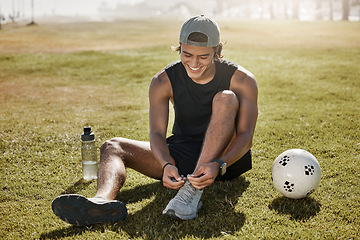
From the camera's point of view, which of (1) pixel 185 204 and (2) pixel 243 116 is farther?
(2) pixel 243 116

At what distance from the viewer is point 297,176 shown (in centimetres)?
422

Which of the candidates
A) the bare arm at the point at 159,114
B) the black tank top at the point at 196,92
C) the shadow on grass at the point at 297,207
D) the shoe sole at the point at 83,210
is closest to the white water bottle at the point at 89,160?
the bare arm at the point at 159,114

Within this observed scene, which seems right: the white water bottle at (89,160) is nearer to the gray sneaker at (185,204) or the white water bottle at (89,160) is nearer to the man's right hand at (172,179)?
the man's right hand at (172,179)

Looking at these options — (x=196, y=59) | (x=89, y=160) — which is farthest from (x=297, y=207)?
(x=89, y=160)

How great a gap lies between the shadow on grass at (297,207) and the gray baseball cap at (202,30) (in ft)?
6.20

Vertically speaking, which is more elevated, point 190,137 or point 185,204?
point 190,137

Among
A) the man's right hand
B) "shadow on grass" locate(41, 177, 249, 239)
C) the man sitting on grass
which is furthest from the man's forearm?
"shadow on grass" locate(41, 177, 249, 239)

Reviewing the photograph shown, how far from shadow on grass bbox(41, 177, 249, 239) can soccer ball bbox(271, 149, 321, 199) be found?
56 centimetres

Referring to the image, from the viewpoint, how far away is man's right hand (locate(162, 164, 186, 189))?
3.81 meters

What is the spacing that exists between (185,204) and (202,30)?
5.94 feet

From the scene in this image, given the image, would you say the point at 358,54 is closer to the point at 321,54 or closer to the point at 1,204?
the point at 321,54

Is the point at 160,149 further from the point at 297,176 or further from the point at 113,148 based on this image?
the point at 297,176

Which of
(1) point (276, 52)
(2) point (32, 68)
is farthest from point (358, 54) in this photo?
(2) point (32, 68)

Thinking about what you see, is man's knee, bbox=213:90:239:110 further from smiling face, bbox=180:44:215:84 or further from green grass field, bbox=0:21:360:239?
green grass field, bbox=0:21:360:239
